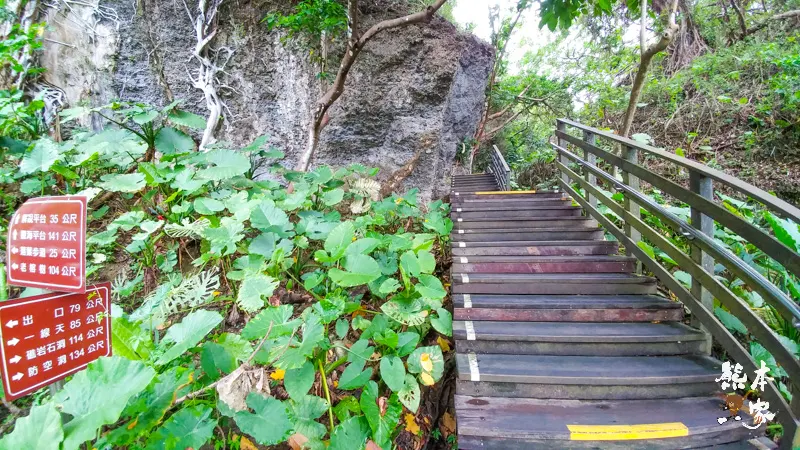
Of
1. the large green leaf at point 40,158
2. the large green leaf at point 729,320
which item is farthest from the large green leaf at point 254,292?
the large green leaf at point 729,320

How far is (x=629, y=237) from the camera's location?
292cm

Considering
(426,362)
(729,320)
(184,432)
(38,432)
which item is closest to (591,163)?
(729,320)

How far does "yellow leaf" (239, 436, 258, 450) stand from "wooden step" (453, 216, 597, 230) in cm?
298

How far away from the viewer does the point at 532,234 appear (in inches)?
141

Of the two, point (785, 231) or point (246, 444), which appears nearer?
point (246, 444)

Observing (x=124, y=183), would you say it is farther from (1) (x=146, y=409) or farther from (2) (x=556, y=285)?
(2) (x=556, y=285)

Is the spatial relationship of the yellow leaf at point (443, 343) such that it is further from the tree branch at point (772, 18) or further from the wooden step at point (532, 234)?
the tree branch at point (772, 18)

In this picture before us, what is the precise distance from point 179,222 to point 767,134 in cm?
950

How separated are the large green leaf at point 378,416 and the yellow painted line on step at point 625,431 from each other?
33.7 inches

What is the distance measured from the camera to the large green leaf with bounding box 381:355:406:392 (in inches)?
64.0

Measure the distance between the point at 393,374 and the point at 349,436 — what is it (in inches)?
13.5

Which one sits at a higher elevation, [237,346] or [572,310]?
[237,346]

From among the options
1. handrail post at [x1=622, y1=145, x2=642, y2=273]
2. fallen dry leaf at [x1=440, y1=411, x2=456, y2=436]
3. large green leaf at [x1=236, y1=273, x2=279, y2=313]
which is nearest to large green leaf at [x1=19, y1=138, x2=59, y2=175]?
large green leaf at [x1=236, y1=273, x2=279, y2=313]

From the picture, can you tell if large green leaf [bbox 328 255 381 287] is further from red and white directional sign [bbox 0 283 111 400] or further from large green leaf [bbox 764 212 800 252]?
large green leaf [bbox 764 212 800 252]
